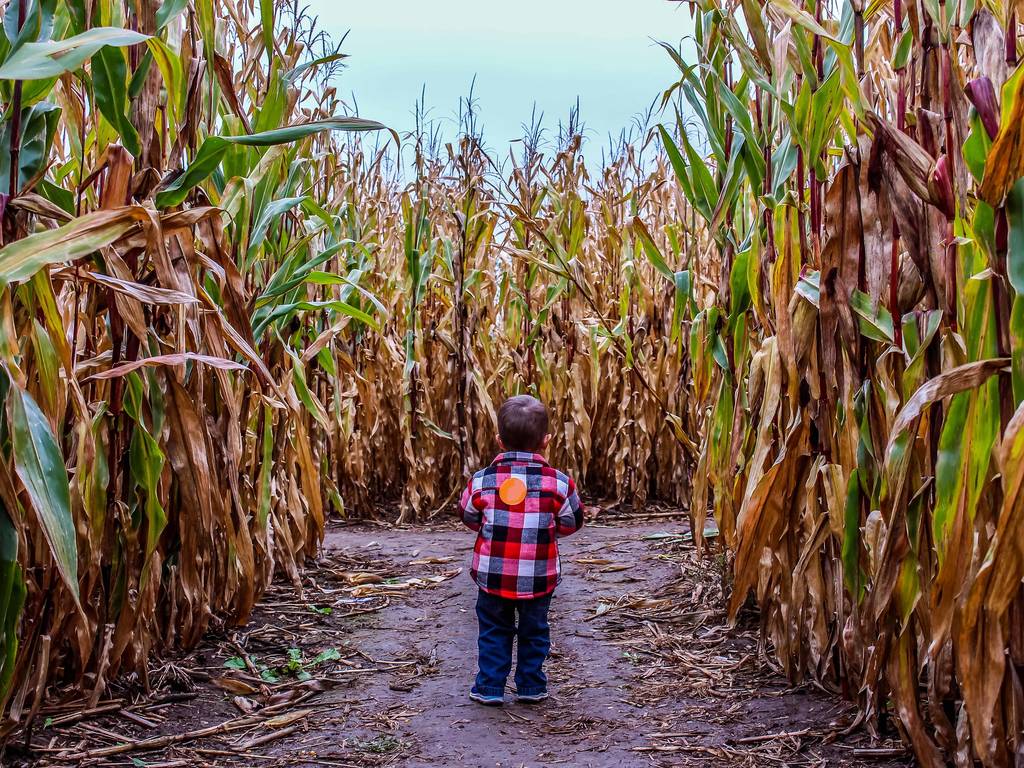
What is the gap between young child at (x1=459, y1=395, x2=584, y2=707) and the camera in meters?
2.44

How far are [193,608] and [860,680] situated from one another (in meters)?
1.81

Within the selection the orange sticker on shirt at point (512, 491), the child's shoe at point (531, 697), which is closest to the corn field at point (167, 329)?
the orange sticker on shirt at point (512, 491)

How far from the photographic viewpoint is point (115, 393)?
210cm

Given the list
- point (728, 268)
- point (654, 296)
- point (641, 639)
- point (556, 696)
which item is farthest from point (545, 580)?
point (654, 296)

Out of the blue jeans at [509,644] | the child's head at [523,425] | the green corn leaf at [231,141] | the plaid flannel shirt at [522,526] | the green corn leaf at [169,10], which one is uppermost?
the green corn leaf at [169,10]

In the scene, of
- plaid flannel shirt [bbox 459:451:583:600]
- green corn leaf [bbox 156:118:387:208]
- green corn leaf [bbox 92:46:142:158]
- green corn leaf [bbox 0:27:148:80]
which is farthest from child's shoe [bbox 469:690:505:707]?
green corn leaf [bbox 0:27:148:80]

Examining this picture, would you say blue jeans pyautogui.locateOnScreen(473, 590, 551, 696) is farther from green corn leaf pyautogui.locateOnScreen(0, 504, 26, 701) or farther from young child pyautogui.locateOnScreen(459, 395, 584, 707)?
green corn leaf pyautogui.locateOnScreen(0, 504, 26, 701)

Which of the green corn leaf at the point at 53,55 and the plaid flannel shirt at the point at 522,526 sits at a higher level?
the green corn leaf at the point at 53,55

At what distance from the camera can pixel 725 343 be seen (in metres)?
2.95

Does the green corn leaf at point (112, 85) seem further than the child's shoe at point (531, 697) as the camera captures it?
No

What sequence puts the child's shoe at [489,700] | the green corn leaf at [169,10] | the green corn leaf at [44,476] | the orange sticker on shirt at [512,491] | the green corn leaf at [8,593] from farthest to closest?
the orange sticker on shirt at [512,491] < the child's shoe at [489,700] < the green corn leaf at [169,10] < the green corn leaf at [8,593] < the green corn leaf at [44,476]

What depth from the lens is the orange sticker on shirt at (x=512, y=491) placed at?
2486 millimetres

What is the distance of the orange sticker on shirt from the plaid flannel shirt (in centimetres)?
1

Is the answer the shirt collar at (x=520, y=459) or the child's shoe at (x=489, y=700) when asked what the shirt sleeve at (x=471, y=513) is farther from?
the child's shoe at (x=489, y=700)
